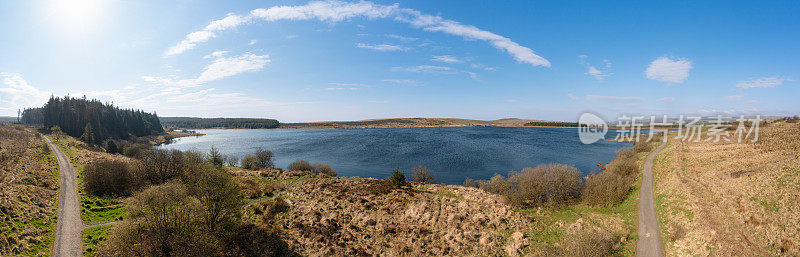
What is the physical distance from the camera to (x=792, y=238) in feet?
44.6

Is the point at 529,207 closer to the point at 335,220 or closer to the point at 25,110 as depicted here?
the point at 335,220

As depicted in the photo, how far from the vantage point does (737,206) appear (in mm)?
17141

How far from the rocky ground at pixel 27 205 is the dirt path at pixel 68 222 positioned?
47 cm

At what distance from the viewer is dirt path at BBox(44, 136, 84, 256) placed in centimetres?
2091

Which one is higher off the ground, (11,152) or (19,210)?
(11,152)

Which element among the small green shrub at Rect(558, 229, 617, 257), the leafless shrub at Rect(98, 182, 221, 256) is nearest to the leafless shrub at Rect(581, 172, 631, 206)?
the small green shrub at Rect(558, 229, 617, 257)

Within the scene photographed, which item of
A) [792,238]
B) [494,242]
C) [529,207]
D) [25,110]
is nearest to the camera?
[792,238]

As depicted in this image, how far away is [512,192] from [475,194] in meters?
4.15

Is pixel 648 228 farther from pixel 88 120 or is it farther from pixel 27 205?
pixel 88 120

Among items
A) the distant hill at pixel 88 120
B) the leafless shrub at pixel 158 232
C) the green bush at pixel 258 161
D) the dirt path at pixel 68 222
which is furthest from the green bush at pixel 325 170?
the distant hill at pixel 88 120

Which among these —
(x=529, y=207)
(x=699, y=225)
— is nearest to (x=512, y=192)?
(x=529, y=207)

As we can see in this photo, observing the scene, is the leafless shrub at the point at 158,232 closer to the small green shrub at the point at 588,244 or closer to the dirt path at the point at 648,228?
the small green shrub at the point at 588,244

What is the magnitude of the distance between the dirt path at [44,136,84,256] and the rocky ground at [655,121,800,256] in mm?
44778

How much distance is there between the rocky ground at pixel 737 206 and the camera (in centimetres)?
1428
